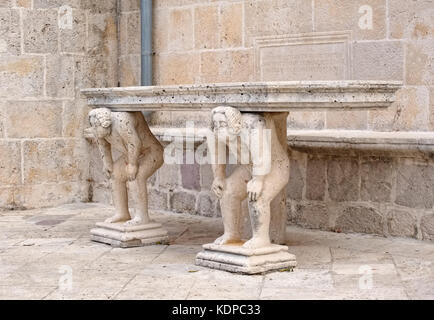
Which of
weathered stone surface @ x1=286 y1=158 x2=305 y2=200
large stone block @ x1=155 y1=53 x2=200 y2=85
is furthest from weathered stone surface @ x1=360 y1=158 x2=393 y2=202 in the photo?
large stone block @ x1=155 y1=53 x2=200 y2=85

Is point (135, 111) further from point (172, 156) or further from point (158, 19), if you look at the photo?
point (158, 19)

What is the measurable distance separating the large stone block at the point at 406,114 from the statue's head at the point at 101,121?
1901mm

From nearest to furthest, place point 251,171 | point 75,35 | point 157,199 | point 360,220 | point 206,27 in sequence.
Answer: point 251,171 < point 360,220 < point 206,27 < point 157,199 < point 75,35

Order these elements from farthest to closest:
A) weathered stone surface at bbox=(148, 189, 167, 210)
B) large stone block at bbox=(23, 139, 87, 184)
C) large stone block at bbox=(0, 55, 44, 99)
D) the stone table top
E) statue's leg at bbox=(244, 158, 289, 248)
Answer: large stone block at bbox=(23, 139, 87, 184), large stone block at bbox=(0, 55, 44, 99), weathered stone surface at bbox=(148, 189, 167, 210), statue's leg at bbox=(244, 158, 289, 248), the stone table top

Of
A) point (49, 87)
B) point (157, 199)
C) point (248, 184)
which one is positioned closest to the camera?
point (248, 184)

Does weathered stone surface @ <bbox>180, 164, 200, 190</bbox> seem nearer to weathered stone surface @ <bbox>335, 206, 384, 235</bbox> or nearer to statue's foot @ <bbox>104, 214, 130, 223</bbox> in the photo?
statue's foot @ <bbox>104, 214, 130, 223</bbox>

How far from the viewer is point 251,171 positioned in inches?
199

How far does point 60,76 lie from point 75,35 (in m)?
0.42

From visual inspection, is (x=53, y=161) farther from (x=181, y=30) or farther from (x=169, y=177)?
(x=181, y=30)

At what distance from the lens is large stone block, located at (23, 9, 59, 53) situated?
782 centimetres

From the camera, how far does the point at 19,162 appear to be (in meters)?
7.83

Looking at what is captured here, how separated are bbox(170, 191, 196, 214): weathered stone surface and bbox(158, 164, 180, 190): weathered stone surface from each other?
0.30ft

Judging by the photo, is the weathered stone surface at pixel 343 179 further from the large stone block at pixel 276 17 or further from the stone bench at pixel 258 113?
the large stone block at pixel 276 17

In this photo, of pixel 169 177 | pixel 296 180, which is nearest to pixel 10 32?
pixel 169 177
